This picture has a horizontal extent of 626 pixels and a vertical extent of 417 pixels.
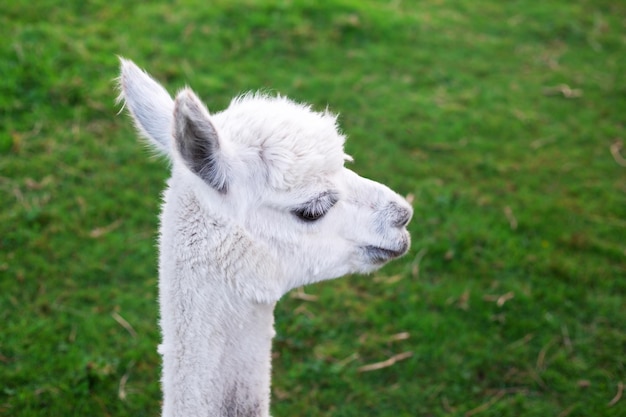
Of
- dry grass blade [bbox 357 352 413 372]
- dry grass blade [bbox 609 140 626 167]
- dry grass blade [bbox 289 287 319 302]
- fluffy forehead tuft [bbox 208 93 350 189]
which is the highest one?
fluffy forehead tuft [bbox 208 93 350 189]

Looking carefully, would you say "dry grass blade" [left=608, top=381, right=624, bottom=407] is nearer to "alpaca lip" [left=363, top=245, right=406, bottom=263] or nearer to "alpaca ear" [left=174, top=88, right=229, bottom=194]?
"alpaca lip" [left=363, top=245, right=406, bottom=263]

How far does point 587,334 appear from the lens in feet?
12.7

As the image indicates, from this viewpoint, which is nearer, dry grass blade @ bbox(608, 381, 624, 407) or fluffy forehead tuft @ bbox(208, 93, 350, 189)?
fluffy forehead tuft @ bbox(208, 93, 350, 189)

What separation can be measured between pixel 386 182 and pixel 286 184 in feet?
9.32

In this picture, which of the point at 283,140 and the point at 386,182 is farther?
the point at 386,182

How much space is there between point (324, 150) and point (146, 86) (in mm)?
703

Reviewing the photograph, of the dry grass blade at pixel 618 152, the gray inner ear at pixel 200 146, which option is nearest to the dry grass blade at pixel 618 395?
the dry grass blade at pixel 618 152

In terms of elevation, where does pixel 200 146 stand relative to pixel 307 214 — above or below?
above

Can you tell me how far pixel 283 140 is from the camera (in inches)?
82.2

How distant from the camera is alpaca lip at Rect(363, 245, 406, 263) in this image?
2.34m

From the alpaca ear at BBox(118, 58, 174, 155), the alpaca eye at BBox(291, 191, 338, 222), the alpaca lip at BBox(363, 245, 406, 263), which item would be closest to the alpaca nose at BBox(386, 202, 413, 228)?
the alpaca lip at BBox(363, 245, 406, 263)

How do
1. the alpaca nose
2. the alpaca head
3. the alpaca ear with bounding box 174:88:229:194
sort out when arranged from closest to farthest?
the alpaca ear with bounding box 174:88:229:194
the alpaca head
the alpaca nose

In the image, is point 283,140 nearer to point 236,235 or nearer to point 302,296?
point 236,235

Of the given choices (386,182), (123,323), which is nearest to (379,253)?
(123,323)
